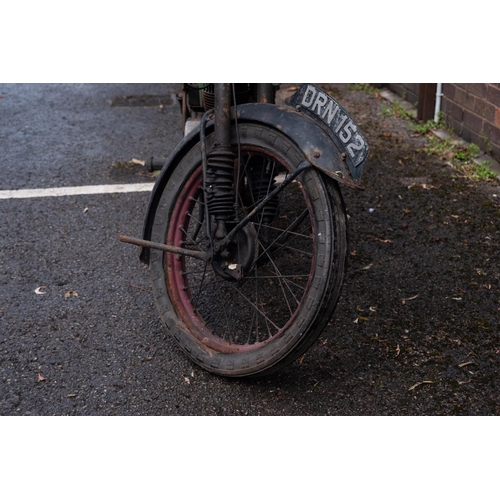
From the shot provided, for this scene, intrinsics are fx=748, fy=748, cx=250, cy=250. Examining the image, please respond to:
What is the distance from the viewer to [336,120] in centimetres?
297

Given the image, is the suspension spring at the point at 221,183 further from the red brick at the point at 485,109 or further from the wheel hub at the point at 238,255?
the red brick at the point at 485,109

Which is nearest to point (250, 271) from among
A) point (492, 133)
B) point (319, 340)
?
point (319, 340)

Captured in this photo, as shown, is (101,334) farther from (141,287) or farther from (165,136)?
(165,136)

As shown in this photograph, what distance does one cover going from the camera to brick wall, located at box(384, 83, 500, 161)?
5.30 meters

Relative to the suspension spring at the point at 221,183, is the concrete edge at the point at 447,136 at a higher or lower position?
lower

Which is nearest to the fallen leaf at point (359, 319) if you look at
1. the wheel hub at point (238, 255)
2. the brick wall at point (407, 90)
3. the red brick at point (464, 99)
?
the wheel hub at point (238, 255)

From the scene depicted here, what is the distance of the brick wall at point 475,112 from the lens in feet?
17.4

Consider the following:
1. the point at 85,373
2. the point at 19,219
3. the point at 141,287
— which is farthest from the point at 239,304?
the point at 19,219

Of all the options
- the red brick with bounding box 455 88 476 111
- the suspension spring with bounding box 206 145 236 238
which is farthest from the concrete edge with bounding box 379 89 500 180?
the suspension spring with bounding box 206 145 236 238

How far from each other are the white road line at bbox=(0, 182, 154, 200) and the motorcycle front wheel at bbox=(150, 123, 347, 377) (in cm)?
154

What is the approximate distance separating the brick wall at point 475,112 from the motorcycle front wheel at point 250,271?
7.49ft

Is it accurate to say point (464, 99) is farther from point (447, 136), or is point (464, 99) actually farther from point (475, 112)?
point (447, 136)

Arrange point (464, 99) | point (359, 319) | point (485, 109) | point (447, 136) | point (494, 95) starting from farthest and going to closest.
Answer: point (447, 136) < point (464, 99) < point (485, 109) < point (494, 95) < point (359, 319)

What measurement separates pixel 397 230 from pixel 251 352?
1.77m
